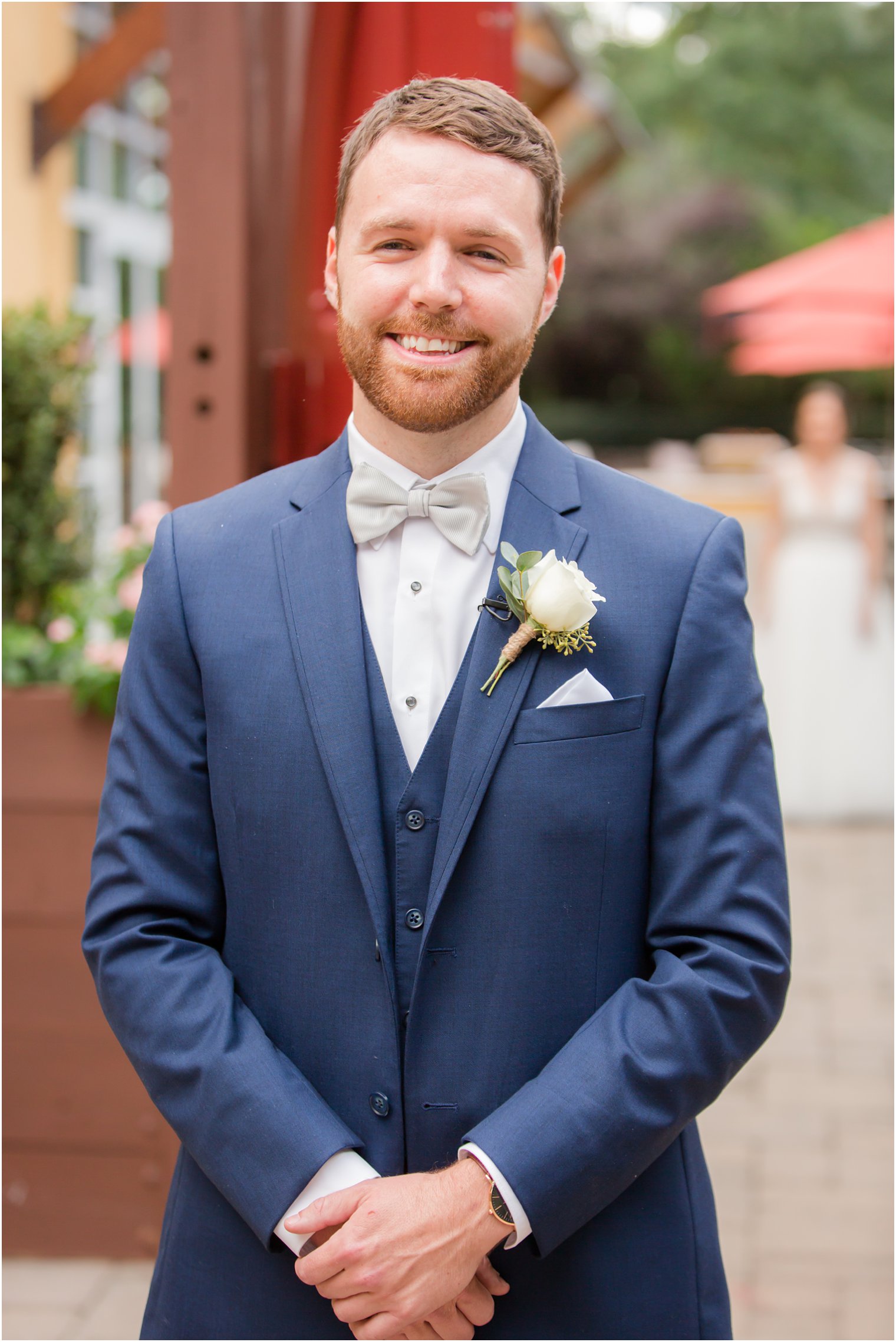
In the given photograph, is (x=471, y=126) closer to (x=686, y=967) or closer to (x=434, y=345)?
(x=434, y=345)

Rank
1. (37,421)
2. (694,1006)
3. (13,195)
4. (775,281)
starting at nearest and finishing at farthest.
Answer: (694,1006)
(37,421)
(13,195)
(775,281)

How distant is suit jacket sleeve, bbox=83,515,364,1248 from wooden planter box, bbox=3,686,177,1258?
1.63m

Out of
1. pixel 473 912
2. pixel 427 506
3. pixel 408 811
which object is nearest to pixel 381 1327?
pixel 473 912

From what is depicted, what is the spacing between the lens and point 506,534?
166 centimetres

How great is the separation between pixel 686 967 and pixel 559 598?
1.49 feet

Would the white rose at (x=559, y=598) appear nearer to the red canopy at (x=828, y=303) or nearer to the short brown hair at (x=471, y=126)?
the short brown hair at (x=471, y=126)

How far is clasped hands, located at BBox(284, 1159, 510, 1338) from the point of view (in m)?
1.43

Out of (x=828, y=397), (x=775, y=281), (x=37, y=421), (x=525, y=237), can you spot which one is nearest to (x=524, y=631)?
(x=525, y=237)

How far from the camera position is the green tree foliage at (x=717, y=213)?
24.6 metres

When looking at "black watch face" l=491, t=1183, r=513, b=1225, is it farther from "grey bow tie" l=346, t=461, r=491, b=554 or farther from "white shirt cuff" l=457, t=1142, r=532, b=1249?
"grey bow tie" l=346, t=461, r=491, b=554

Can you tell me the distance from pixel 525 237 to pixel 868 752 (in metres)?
6.47

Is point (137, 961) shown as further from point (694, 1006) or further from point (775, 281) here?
point (775, 281)

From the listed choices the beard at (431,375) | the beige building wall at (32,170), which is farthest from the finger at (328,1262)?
the beige building wall at (32,170)

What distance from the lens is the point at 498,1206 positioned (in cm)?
148
